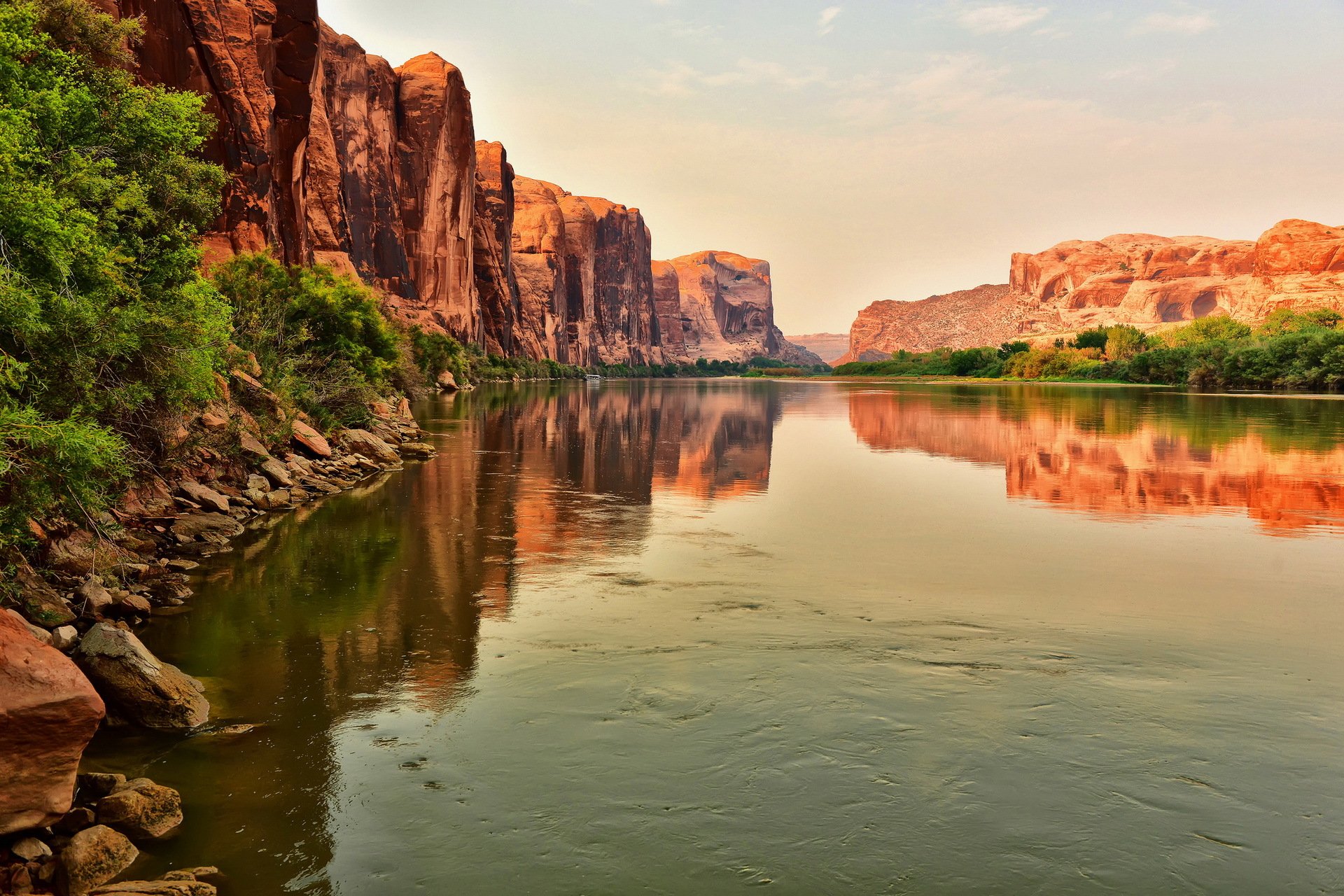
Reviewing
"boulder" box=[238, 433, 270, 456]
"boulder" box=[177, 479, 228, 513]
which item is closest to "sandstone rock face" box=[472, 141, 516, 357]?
"boulder" box=[238, 433, 270, 456]

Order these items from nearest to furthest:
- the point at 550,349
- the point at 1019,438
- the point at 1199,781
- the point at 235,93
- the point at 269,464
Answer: the point at 1199,781, the point at 269,464, the point at 1019,438, the point at 235,93, the point at 550,349

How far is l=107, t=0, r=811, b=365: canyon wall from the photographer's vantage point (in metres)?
42.2

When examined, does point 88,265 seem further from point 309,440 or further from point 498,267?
point 498,267

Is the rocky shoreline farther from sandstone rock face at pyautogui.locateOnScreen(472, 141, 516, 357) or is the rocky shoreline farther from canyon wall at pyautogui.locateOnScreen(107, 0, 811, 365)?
sandstone rock face at pyautogui.locateOnScreen(472, 141, 516, 357)

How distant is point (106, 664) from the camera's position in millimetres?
7219

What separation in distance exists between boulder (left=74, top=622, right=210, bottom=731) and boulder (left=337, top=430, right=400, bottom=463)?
16.5 m

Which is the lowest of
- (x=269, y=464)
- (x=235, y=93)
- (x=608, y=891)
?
(x=608, y=891)

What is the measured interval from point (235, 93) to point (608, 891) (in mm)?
47468

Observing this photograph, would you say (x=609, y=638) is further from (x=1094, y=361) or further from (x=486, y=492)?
(x=1094, y=361)

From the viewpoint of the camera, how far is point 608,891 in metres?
5.01

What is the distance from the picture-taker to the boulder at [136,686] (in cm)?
712

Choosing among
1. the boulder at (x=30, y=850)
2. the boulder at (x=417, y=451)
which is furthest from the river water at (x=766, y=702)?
the boulder at (x=417, y=451)

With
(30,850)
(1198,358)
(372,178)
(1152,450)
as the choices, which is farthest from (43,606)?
(1198,358)

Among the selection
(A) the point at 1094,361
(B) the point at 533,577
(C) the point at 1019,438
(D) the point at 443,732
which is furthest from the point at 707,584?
(A) the point at 1094,361
